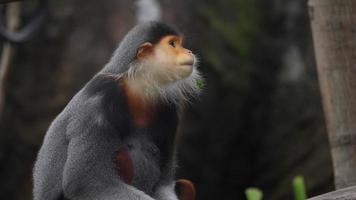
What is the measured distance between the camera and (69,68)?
8.48 m

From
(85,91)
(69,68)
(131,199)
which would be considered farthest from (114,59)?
(69,68)

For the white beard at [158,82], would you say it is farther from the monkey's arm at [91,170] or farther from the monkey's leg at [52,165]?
the monkey's leg at [52,165]

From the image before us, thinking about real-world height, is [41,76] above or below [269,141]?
above

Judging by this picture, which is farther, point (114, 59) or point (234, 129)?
point (234, 129)

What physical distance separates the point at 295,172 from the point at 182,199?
4.42 meters

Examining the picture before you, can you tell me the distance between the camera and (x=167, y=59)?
404 centimetres

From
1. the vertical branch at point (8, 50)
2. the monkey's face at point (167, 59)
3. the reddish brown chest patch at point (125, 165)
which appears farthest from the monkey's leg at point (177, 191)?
the vertical branch at point (8, 50)

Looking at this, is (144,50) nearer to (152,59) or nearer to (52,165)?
(152,59)

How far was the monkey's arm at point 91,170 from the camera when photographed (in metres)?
3.92

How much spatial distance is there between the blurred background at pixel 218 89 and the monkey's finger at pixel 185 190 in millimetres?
3912

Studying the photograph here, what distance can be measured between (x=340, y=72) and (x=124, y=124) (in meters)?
1.13

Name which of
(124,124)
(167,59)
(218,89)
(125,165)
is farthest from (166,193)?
(218,89)

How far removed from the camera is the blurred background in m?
8.48

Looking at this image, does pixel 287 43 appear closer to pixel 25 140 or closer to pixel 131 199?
pixel 25 140
